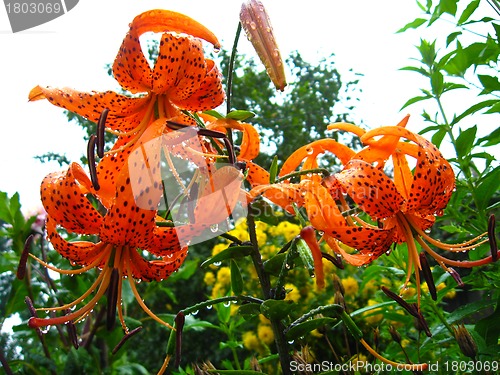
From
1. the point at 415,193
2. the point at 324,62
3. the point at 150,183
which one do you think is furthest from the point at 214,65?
the point at 324,62

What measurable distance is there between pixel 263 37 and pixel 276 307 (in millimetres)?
512

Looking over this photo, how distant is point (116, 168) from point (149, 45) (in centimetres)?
352

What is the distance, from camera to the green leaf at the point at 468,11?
122 cm

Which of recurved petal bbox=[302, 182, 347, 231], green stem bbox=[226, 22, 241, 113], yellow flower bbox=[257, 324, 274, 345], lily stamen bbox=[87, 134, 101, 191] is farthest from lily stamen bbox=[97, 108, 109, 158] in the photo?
yellow flower bbox=[257, 324, 274, 345]

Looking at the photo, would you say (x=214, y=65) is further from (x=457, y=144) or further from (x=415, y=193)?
(x=457, y=144)

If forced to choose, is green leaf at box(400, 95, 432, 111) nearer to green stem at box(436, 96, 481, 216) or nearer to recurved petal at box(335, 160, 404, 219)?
green stem at box(436, 96, 481, 216)

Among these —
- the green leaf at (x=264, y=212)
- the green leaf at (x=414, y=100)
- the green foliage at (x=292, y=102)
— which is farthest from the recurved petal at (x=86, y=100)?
the green foliage at (x=292, y=102)

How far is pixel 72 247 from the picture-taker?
96cm

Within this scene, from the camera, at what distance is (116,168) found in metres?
0.94

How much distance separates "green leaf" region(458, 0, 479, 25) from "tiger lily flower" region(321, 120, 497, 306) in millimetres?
454

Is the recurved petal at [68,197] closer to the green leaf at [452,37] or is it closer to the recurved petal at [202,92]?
the recurved petal at [202,92]

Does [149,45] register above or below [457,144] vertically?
above

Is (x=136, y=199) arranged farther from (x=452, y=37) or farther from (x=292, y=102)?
(x=292, y=102)

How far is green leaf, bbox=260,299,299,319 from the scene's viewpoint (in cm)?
76
